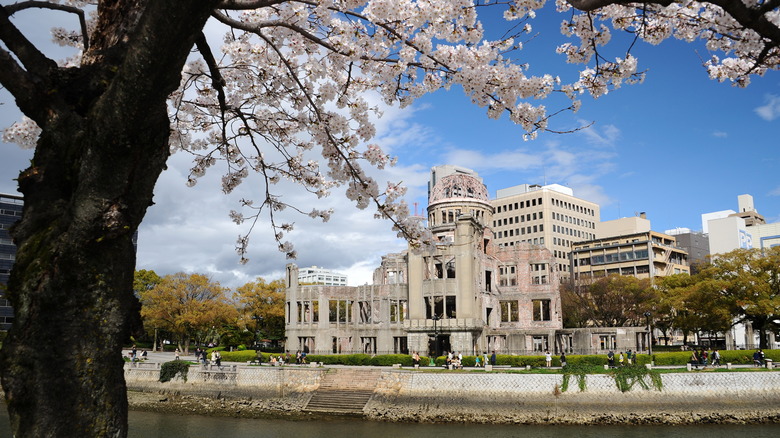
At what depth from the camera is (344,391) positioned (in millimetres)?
34688

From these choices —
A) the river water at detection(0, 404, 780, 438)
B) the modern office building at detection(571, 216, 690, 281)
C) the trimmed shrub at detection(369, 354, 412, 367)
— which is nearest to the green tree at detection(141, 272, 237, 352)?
the trimmed shrub at detection(369, 354, 412, 367)

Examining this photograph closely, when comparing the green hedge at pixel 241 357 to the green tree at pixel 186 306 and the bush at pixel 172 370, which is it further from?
the green tree at pixel 186 306

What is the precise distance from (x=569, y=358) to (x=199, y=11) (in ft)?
130

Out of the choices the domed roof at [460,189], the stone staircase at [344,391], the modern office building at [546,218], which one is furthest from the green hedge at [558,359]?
the modern office building at [546,218]

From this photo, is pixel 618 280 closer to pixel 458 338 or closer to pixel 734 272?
pixel 734 272

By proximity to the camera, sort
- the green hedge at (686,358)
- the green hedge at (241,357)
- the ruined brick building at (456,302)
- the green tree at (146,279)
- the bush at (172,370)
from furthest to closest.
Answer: the green tree at (146,279)
the ruined brick building at (456,302)
the green hedge at (241,357)
the bush at (172,370)
the green hedge at (686,358)

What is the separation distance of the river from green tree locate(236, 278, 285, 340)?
31073 mm

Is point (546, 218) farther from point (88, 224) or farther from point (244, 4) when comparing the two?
point (88, 224)

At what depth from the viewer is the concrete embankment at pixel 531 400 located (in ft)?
95.8

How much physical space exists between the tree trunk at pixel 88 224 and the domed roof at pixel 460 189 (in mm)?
54864

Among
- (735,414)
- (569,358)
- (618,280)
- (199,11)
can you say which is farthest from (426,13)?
(618,280)

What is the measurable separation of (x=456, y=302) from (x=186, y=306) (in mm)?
29216

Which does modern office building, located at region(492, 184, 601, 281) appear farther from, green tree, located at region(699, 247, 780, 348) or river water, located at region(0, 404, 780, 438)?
river water, located at region(0, 404, 780, 438)

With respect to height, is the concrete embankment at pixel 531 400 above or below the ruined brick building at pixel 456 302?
below
